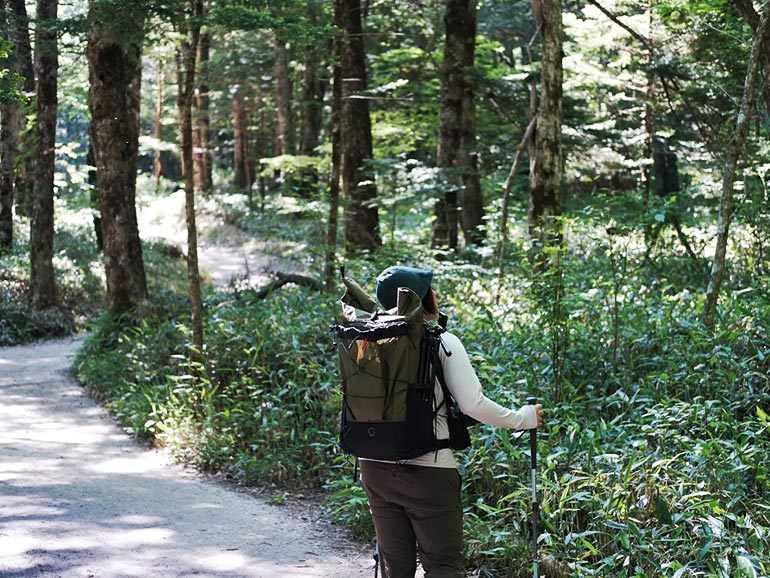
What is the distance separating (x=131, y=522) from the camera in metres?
6.78

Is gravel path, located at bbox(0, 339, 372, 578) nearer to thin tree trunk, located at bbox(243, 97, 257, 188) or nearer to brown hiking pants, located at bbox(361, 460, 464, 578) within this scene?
brown hiking pants, located at bbox(361, 460, 464, 578)

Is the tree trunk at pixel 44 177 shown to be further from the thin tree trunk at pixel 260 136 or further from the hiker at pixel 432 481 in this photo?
the thin tree trunk at pixel 260 136

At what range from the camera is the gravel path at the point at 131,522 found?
19.2 feet

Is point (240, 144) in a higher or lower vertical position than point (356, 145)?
lower

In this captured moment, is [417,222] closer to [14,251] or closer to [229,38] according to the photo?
[229,38]

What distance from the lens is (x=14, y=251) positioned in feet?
68.2

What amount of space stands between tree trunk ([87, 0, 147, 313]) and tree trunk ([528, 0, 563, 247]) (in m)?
6.42

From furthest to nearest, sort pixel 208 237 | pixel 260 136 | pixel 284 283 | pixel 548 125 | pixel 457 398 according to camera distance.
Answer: pixel 260 136, pixel 208 237, pixel 284 283, pixel 548 125, pixel 457 398

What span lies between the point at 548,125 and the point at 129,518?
659 cm

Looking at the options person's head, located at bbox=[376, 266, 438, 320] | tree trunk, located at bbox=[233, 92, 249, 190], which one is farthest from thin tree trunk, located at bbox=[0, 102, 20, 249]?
person's head, located at bbox=[376, 266, 438, 320]

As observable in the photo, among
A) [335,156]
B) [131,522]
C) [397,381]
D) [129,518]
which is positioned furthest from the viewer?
[335,156]

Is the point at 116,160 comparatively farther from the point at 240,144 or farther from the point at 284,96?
the point at 240,144

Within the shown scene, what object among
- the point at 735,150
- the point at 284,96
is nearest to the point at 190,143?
the point at 735,150

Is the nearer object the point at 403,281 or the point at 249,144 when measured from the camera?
the point at 403,281
